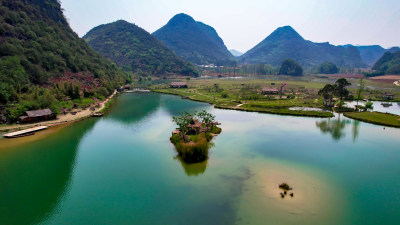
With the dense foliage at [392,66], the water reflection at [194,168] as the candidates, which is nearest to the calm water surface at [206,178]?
the water reflection at [194,168]

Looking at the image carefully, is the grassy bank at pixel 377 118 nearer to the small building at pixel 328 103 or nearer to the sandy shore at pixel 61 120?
the small building at pixel 328 103

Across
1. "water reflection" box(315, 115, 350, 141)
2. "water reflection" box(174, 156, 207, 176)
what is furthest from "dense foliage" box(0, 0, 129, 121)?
"water reflection" box(315, 115, 350, 141)

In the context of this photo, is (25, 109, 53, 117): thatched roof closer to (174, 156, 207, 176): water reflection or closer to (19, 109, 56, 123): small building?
(19, 109, 56, 123): small building

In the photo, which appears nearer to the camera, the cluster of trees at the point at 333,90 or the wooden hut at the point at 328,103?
the cluster of trees at the point at 333,90

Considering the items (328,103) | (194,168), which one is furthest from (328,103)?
(194,168)

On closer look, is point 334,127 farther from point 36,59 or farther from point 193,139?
point 36,59

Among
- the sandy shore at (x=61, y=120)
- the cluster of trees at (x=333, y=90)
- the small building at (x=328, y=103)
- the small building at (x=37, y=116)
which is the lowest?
the sandy shore at (x=61, y=120)

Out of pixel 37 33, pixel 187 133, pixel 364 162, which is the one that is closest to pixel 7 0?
pixel 37 33
